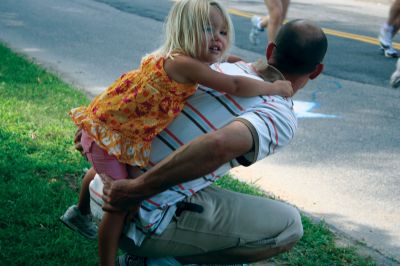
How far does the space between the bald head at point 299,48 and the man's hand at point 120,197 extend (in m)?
0.75

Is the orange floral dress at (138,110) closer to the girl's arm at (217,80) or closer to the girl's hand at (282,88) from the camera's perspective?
the girl's arm at (217,80)

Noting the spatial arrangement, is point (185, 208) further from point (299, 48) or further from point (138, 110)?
point (299, 48)

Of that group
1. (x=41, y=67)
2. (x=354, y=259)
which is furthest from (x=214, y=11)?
(x=41, y=67)

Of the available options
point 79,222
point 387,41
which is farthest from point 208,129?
point 387,41

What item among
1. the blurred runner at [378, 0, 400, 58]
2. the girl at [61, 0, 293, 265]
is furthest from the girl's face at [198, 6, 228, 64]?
the blurred runner at [378, 0, 400, 58]

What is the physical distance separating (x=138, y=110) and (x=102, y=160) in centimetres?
27

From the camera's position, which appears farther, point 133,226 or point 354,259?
point 354,259

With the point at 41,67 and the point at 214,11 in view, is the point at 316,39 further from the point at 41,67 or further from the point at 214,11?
the point at 41,67

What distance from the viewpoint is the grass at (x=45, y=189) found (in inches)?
143

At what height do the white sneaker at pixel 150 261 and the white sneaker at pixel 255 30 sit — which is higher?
the white sneaker at pixel 150 261

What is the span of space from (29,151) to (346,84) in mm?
4073

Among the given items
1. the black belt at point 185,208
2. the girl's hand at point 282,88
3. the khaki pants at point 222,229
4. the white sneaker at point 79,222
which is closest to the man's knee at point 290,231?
the khaki pants at point 222,229

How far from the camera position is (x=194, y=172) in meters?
2.54

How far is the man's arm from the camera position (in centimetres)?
247
